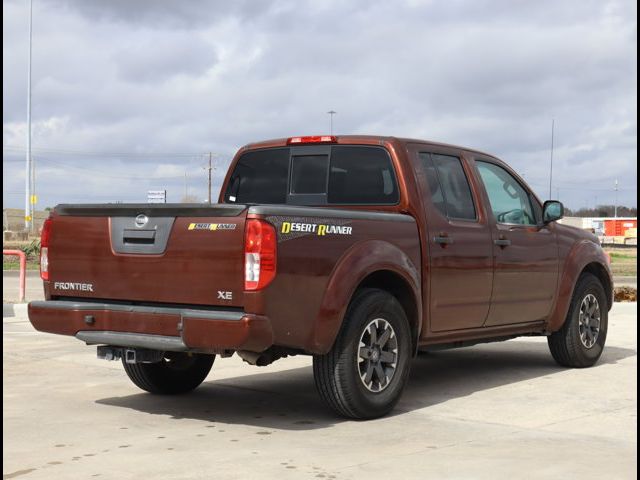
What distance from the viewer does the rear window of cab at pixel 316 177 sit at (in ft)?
26.1

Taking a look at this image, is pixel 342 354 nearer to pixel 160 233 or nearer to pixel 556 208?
pixel 160 233

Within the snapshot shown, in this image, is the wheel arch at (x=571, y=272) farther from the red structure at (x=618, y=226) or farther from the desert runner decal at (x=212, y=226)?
the red structure at (x=618, y=226)

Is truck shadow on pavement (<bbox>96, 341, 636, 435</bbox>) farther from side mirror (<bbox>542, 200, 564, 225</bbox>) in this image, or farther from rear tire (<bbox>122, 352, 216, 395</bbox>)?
side mirror (<bbox>542, 200, 564, 225</bbox>)

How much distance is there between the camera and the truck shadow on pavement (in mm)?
7305

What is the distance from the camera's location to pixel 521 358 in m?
10.9

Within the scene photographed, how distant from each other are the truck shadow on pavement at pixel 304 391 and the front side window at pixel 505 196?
148cm

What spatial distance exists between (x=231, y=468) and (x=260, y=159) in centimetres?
359

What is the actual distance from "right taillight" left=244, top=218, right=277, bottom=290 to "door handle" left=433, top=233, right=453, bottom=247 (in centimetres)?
190

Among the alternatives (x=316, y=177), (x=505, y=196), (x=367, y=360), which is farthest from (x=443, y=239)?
(x=505, y=196)

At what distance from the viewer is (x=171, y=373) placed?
324 inches

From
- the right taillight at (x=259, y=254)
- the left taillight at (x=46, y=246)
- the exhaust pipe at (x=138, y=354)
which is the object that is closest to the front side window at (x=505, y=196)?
the right taillight at (x=259, y=254)

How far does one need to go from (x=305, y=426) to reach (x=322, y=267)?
3.69 feet

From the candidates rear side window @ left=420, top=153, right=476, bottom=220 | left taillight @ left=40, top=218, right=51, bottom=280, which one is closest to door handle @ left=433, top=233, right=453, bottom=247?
rear side window @ left=420, top=153, right=476, bottom=220

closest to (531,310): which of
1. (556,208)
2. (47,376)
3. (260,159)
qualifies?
(556,208)
